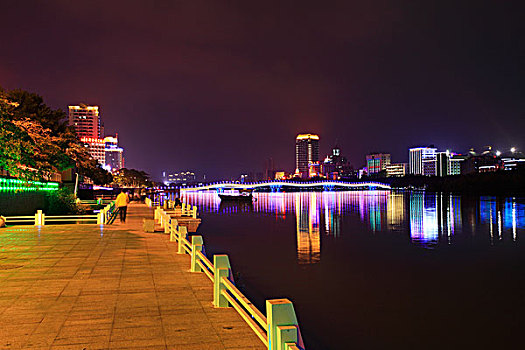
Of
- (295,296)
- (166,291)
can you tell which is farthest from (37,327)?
(295,296)

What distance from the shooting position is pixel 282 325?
5.86 meters

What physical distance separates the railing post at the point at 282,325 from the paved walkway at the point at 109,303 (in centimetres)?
186

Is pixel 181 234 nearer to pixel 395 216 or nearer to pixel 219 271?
pixel 219 271

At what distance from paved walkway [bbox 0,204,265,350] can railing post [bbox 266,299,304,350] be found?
1.86 meters

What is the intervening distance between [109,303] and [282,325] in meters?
5.92

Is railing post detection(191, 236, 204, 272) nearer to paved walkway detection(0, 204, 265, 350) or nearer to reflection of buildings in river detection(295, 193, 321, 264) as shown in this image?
paved walkway detection(0, 204, 265, 350)

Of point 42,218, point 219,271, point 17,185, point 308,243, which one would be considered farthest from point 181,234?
point 17,185

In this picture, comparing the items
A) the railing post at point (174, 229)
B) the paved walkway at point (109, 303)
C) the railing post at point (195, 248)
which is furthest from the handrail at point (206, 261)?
the railing post at point (174, 229)

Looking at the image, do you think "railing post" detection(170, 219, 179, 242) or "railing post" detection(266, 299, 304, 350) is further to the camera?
"railing post" detection(170, 219, 179, 242)

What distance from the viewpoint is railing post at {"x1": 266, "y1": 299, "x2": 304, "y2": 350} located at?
5746mm

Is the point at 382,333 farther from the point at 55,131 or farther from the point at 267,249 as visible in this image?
the point at 55,131

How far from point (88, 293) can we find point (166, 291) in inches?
75.9

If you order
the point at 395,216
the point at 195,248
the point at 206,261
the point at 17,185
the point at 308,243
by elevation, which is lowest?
the point at 308,243

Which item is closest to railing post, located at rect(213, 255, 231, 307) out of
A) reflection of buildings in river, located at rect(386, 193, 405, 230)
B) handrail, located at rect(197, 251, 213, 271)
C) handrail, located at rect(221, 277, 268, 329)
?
handrail, located at rect(221, 277, 268, 329)
